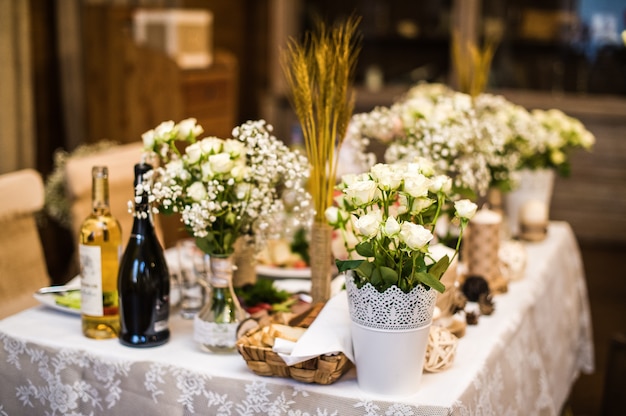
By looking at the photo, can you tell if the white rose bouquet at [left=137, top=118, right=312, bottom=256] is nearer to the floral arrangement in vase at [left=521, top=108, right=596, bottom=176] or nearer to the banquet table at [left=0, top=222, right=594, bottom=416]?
the banquet table at [left=0, top=222, right=594, bottom=416]

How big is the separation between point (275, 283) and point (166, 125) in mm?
607

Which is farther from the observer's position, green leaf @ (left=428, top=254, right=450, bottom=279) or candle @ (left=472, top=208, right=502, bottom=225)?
candle @ (left=472, top=208, right=502, bottom=225)

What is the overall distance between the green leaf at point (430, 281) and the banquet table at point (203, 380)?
0.21 m

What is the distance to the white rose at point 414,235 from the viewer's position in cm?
139

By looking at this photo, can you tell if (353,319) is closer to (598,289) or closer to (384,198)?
(384,198)

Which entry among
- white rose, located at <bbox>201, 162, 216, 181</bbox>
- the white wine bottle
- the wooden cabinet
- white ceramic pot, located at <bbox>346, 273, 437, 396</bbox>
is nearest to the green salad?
the white wine bottle

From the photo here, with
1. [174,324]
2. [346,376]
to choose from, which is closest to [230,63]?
[174,324]

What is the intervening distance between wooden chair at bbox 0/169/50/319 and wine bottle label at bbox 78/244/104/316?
0.56m

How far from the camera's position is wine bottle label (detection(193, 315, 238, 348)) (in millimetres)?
1710

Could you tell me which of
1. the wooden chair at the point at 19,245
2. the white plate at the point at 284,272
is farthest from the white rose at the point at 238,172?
the wooden chair at the point at 19,245

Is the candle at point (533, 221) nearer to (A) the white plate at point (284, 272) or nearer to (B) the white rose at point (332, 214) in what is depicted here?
(A) the white plate at point (284, 272)

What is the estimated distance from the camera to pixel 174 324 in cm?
190

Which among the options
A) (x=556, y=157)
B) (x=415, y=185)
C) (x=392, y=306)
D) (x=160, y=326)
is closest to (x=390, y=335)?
(x=392, y=306)

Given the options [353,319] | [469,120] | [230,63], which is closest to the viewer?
[353,319]
